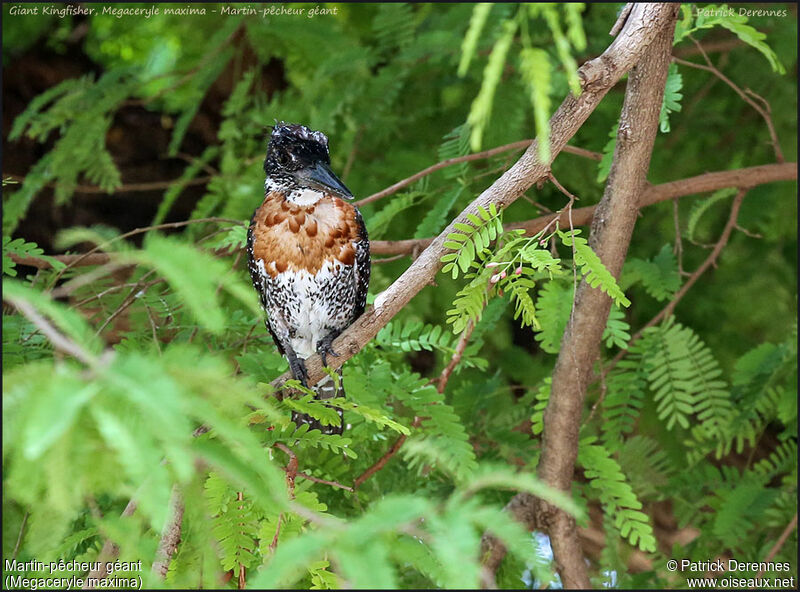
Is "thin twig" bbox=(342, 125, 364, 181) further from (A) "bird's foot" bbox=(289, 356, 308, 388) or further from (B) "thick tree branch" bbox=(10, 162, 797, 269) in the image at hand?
(A) "bird's foot" bbox=(289, 356, 308, 388)

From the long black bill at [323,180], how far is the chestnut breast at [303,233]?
0.61 feet

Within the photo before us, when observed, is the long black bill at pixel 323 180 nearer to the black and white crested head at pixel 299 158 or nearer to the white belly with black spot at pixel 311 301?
the black and white crested head at pixel 299 158

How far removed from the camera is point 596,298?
247 cm

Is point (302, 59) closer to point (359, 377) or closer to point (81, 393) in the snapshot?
point (359, 377)

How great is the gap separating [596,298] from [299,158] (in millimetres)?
993

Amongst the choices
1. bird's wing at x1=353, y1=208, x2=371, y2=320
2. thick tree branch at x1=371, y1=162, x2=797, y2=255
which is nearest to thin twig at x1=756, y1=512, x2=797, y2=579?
thick tree branch at x1=371, y1=162, x2=797, y2=255

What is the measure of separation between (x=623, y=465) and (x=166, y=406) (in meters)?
2.36

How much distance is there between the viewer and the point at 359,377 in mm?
2562

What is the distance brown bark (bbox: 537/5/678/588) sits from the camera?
228 cm

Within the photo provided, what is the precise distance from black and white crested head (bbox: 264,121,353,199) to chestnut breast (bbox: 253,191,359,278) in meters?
0.08

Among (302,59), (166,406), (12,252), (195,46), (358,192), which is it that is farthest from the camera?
(195,46)

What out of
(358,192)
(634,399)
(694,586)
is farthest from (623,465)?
(358,192)

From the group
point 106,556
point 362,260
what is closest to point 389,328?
point 362,260

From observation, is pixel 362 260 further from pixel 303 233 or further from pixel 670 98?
pixel 670 98
